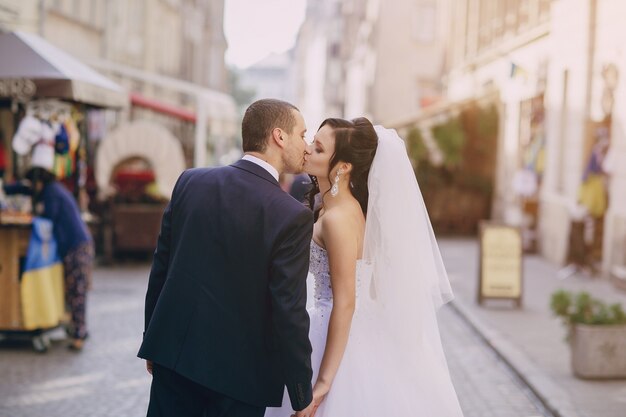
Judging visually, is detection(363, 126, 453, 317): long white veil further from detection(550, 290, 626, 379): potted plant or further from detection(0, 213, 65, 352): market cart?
detection(0, 213, 65, 352): market cart

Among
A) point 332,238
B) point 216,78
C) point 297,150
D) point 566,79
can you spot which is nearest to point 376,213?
point 332,238

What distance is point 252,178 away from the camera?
3479 mm

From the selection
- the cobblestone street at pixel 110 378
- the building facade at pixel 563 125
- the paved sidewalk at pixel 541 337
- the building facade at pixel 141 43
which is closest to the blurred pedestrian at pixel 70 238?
the cobblestone street at pixel 110 378

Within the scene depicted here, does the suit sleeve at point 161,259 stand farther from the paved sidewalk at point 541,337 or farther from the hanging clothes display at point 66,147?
the hanging clothes display at point 66,147

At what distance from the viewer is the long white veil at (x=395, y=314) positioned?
3.97 m

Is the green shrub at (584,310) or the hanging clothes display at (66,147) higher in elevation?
the hanging clothes display at (66,147)

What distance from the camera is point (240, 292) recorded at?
341cm

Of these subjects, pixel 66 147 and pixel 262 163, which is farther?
pixel 66 147

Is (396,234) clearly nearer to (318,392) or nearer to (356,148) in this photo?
(356,148)

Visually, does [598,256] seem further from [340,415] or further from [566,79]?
[340,415]

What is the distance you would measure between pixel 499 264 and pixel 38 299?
20.8ft

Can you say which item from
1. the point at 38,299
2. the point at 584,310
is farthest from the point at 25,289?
the point at 584,310

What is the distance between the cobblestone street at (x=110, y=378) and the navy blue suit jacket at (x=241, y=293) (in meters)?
3.39

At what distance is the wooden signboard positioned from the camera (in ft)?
40.5
